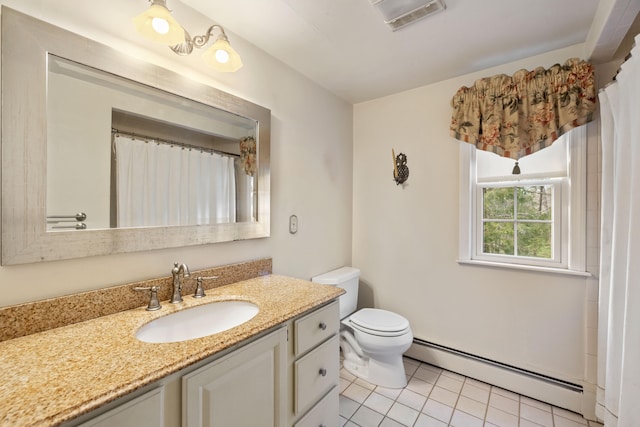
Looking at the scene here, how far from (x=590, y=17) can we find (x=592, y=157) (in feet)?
2.53

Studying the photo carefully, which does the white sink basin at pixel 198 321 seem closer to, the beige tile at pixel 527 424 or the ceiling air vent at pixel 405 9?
the ceiling air vent at pixel 405 9

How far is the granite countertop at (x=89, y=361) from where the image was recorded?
59cm

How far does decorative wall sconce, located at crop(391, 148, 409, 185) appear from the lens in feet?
7.63

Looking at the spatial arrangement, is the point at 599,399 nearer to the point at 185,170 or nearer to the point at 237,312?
the point at 237,312

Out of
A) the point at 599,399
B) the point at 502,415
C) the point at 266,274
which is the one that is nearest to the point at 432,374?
the point at 502,415

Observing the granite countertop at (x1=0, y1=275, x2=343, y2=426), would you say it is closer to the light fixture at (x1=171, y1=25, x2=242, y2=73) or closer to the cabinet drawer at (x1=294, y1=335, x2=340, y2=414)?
the cabinet drawer at (x1=294, y1=335, x2=340, y2=414)

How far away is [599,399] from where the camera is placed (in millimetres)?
1498

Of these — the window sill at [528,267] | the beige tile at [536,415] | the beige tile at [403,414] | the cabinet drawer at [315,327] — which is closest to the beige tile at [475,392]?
the beige tile at [536,415]

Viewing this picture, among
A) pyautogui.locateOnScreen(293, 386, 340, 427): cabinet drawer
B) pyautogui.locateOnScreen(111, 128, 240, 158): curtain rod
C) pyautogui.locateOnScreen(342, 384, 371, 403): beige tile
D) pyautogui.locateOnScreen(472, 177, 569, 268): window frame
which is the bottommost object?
pyautogui.locateOnScreen(342, 384, 371, 403): beige tile

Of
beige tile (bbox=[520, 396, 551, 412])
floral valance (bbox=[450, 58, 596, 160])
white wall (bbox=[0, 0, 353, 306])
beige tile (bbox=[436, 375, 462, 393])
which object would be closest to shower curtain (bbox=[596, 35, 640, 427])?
floral valance (bbox=[450, 58, 596, 160])

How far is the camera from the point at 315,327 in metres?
1.29

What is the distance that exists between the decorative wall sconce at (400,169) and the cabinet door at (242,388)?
1.69 metres

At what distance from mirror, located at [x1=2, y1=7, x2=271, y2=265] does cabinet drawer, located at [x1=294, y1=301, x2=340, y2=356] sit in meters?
0.65

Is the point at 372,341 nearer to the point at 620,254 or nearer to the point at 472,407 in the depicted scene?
the point at 472,407
